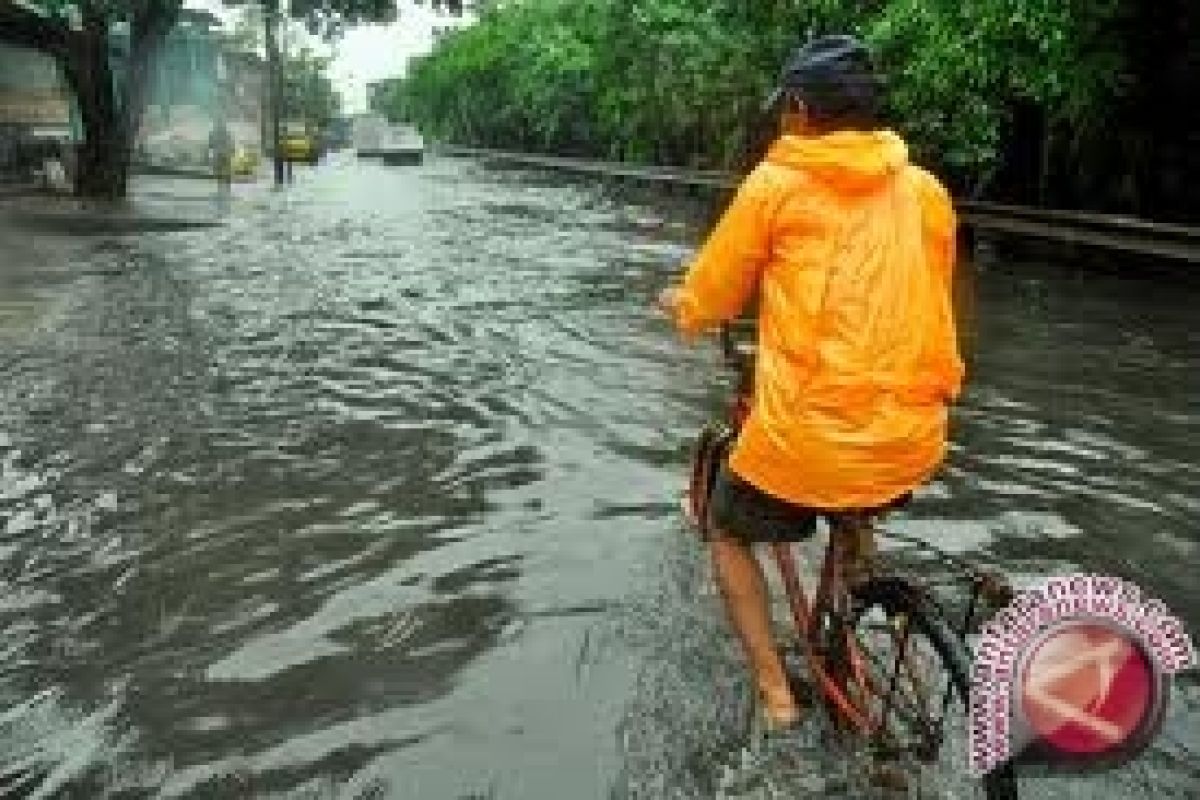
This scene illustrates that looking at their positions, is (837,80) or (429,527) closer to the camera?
(837,80)

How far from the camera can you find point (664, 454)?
989cm

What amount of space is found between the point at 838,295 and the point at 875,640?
140cm

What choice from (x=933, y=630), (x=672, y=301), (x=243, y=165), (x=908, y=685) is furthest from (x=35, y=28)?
(x=933, y=630)

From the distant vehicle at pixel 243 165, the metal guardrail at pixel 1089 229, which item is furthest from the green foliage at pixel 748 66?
the distant vehicle at pixel 243 165

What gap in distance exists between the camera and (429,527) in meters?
8.21

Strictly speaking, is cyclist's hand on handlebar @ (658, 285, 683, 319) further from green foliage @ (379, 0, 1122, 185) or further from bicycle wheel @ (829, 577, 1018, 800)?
bicycle wheel @ (829, 577, 1018, 800)

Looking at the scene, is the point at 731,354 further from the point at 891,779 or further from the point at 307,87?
the point at 307,87

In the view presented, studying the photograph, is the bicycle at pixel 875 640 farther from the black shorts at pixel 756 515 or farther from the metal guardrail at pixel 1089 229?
the metal guardrail at pixel 1089 229

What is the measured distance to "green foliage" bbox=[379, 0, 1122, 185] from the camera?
20.0 m

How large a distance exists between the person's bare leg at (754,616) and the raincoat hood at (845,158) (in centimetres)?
119

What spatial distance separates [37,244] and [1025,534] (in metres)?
18.5

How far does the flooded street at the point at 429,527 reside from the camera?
5500mm

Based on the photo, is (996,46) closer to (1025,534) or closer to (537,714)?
(1025,534)

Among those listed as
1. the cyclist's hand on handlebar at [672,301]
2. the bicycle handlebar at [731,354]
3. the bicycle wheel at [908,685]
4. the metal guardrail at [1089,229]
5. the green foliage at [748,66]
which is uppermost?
the green foliage at [748,66]
